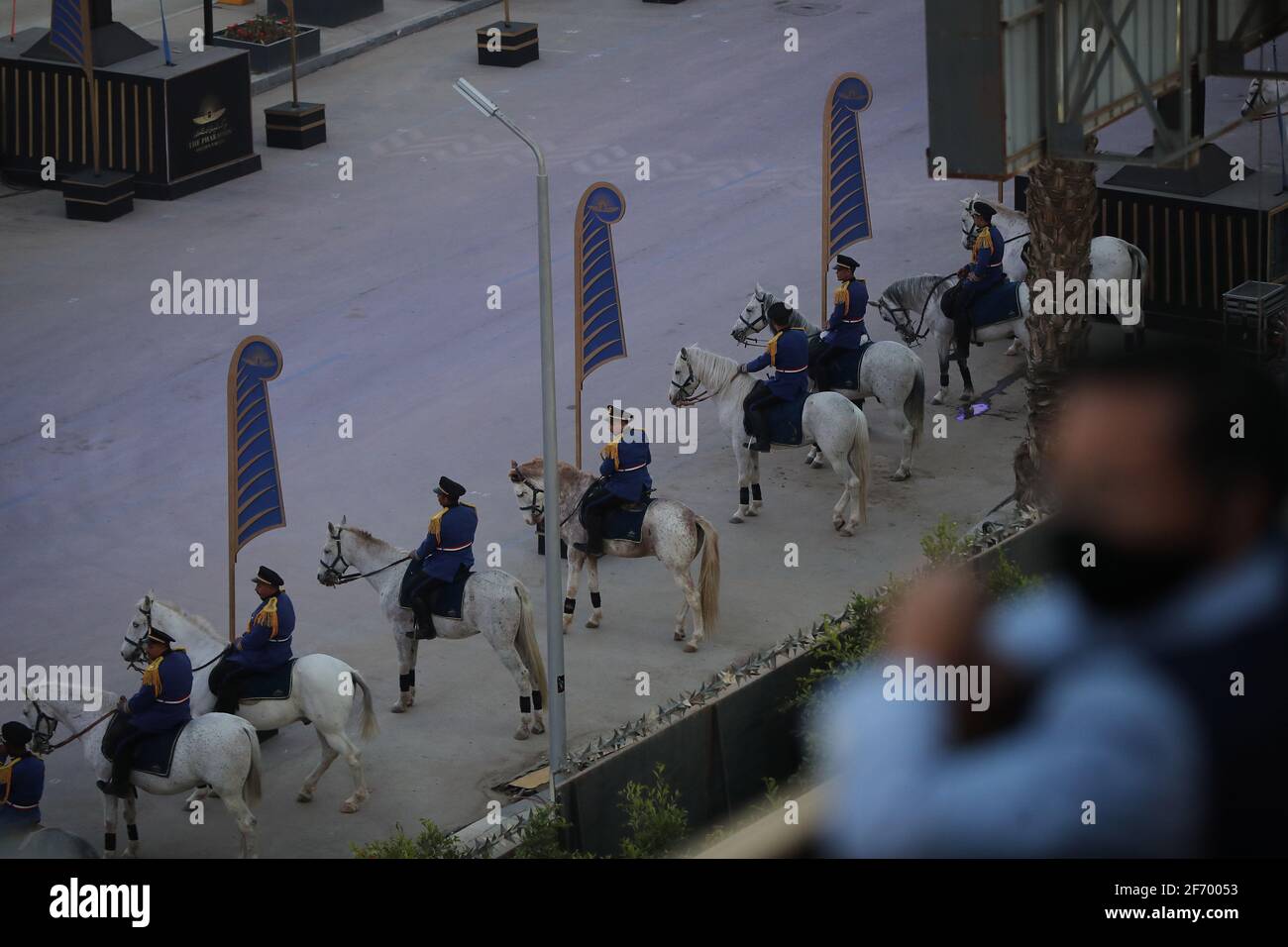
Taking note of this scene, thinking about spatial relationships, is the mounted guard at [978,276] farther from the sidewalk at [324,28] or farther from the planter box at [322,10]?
the planter box at [322,10]

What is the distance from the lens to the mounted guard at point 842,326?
23234mm

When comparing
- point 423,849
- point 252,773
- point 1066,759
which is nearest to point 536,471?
point 252,773

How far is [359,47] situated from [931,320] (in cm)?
1959

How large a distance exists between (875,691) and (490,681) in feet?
19.4

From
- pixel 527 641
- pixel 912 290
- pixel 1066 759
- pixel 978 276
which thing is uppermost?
pixel 1066 759

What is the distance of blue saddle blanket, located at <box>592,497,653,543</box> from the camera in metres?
19.6

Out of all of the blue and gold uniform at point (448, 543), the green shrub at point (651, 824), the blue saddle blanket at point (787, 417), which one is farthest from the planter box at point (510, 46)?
the green shrub at point (651, 824)

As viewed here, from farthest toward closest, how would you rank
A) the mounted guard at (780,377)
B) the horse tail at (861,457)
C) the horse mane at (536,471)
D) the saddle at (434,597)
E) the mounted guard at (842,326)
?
the mounted guard at (842,326) → the mounted guard at (780,377) → the horse tail at (861,457) → the horse mane at (536,471) → the saddle at (434,597)

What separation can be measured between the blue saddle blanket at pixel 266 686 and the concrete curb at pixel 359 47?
22.7 meters

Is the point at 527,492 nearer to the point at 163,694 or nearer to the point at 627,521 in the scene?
the point at 627,521

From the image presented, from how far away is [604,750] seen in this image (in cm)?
1499

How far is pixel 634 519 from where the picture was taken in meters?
19.6

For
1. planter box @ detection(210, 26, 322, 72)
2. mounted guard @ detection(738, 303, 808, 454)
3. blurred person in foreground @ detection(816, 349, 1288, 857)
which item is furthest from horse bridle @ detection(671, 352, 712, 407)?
planter box @ detection(210, 26, 322, 72)

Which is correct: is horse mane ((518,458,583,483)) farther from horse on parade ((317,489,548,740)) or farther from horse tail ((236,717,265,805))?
horse tail ((236,717,265,805))
